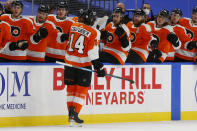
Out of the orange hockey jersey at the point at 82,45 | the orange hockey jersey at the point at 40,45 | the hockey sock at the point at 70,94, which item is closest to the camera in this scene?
the orange hockey jersey at the point at 82,45

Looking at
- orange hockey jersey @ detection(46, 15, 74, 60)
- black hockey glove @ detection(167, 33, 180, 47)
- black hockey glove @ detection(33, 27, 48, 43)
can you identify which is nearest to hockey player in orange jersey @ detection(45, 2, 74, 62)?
orange hockey jersey @ detection(46, 15, 74, 60)

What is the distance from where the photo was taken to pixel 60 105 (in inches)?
215

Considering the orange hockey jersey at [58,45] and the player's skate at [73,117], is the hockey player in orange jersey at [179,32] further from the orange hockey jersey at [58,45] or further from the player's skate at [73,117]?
the player's skate at [73,117]

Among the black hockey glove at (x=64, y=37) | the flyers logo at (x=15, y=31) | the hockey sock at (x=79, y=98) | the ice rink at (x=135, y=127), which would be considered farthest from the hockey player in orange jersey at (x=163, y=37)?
the flyers logo at (x=15, y=31)

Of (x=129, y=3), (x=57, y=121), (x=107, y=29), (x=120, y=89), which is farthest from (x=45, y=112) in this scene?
(x=129, y=3)

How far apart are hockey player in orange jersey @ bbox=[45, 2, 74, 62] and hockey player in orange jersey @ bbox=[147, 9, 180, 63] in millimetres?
1046

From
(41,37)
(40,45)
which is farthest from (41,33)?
(40,45)

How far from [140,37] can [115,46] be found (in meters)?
0.38

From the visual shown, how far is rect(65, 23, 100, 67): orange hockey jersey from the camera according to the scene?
5.09 meters

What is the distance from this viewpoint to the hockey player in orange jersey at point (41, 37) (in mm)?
5699

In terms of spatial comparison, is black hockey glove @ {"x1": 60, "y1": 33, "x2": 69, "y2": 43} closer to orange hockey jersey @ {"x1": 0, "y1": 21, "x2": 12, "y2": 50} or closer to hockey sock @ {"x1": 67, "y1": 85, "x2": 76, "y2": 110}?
orange hockey jersey @ {"x1": 0, "y1": 21, "x2": 12, "y2": 50}

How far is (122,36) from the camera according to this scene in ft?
18.2

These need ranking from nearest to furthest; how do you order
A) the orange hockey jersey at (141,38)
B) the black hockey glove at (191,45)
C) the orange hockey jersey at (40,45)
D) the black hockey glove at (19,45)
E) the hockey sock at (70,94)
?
1. the hockey sock at (70,94)
2. the black hockey glove at (19,45)
3. the orange hockey jersey at (40,45)
4. the orange hockey jersey at (141,38)
5. the black hockey glove at (191,45)

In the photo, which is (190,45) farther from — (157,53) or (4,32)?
(4,32)
